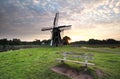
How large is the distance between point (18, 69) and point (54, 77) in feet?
20.4

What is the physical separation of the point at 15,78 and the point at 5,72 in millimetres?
3242

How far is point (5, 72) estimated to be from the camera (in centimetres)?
2561

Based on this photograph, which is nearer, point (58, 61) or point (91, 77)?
point (91, 77)

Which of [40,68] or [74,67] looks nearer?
[74,67]

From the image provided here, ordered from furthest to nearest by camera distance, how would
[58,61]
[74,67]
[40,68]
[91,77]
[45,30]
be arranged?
[45,30], [58,61], [40,68], [74,67], [91,77]

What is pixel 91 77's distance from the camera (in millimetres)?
21859

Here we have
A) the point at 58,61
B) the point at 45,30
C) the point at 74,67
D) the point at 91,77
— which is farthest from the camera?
the point at 45,30

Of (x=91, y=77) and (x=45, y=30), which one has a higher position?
(x=45, y=30)

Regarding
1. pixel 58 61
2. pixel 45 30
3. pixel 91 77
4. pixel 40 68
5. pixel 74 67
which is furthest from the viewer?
pixel 45 30

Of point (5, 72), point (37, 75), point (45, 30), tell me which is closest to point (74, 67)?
point (37, 75)

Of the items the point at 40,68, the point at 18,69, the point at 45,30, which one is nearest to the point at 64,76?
the point at 40,68

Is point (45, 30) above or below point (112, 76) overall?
above

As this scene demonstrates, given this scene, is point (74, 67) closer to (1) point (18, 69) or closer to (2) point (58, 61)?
(2) point (58, 61)

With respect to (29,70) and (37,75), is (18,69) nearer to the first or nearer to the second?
(29,70)
